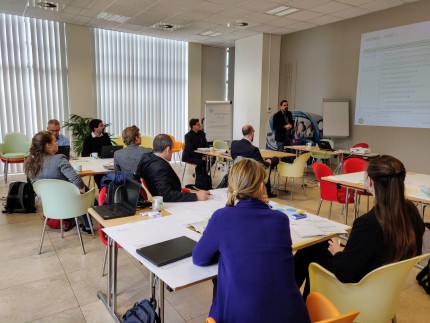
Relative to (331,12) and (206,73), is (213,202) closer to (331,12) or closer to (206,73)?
(331,12)

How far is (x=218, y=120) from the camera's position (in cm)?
872

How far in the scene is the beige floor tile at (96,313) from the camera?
2420 mm

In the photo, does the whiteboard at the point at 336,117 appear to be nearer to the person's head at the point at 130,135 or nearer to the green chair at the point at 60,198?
the person's head at the point at 130,135

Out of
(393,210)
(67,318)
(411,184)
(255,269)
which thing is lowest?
(67,318)

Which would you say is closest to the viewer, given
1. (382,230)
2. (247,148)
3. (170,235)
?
(382,230)

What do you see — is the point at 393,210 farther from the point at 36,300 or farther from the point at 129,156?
the point at 129,156

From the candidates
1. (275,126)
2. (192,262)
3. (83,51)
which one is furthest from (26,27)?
(192,262)

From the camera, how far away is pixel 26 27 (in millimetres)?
7289

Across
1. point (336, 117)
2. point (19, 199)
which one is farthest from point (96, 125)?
point (336, 117)

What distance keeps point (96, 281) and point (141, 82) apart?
272 inches

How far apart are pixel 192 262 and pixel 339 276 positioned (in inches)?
31.2

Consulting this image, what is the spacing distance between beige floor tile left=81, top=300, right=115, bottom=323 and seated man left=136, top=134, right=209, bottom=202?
0.94 metres

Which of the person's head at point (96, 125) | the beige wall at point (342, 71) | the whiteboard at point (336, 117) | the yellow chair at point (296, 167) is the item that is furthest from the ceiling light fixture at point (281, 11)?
the person's head at point (96, 125)

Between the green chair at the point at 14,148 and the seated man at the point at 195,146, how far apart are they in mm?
3172
